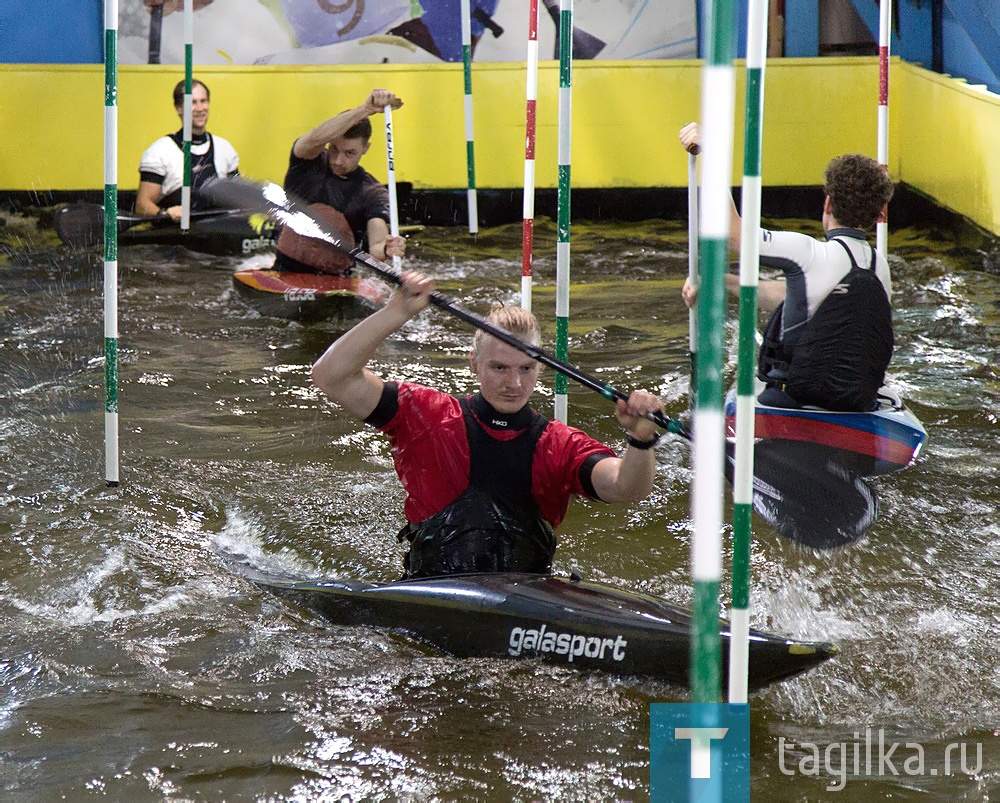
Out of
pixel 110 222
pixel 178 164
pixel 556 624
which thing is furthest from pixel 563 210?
pixel 178 164

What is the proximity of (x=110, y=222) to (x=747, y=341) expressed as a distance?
2.62 m

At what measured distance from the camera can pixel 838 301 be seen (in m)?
3.41

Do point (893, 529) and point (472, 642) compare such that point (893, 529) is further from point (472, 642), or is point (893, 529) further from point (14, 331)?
point (14, 331)

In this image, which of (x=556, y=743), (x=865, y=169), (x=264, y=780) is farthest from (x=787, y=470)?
(x=264, y=780)

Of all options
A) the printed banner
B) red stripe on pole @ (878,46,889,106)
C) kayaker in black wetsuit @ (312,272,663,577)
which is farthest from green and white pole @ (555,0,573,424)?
the printed banner

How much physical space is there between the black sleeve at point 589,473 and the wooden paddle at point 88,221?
16.7ft

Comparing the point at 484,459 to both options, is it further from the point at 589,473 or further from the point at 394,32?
the point at 394,32

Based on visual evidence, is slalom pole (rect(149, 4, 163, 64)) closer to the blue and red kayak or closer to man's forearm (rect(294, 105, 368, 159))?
man's forearm (rect(294, 105, 368, 159))

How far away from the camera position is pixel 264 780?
7.86 feet

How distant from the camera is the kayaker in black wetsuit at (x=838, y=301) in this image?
3391 mm

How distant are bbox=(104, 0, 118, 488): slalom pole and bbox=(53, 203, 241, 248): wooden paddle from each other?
367 cm

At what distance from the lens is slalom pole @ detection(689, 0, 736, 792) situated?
1.26m

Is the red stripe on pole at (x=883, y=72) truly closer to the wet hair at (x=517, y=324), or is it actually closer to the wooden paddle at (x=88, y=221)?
the wet hair at (x=517, y=324)

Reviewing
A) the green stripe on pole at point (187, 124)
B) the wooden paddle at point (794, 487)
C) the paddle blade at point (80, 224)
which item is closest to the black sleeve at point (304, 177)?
the green stripe on pole at point (187, 124)
